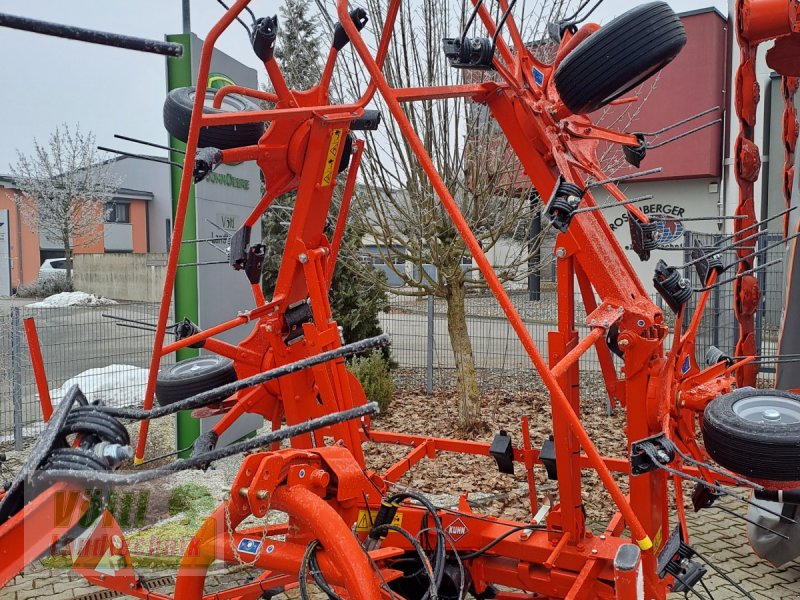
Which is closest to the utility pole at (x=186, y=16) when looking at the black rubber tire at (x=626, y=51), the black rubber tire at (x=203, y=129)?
the black rubber tire at (x=203, y=129)

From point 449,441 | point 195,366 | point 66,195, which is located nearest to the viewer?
point 195,366

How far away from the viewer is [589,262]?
3164 mm

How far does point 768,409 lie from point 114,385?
23.9 ft

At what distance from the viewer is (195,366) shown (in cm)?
446

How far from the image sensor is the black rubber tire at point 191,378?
4176 millimetres

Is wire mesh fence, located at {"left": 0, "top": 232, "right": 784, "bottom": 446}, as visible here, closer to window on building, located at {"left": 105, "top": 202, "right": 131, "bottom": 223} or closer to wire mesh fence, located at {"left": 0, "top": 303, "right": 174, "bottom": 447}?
wire mesh fence, located at {"left": 0, "top": 303, "right": 174, "bottom": 447}

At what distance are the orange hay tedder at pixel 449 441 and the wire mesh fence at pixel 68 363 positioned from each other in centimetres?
404

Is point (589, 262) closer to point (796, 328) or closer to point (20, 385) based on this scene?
point (796, 328)

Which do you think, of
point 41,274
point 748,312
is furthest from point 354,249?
point 41,274

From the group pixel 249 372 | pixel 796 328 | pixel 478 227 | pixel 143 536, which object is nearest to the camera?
pixel 143 536

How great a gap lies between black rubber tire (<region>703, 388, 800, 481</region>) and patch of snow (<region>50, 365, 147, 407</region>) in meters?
6.70

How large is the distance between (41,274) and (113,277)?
434 centimetres

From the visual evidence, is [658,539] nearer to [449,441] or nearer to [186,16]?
[449,441]

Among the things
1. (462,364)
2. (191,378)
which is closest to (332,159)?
(191,378)
